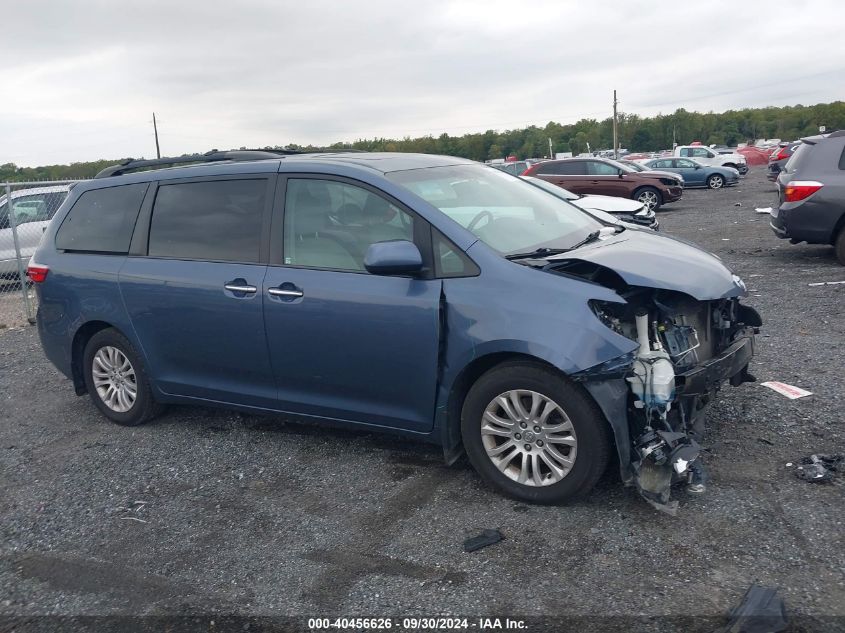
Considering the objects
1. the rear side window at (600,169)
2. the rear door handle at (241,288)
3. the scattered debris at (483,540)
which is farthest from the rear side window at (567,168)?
the scattered debris at (483,540)

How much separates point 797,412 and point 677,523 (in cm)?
173

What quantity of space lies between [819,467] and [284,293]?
3.09 metres

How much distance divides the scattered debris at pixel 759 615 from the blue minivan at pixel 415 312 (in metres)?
0.77

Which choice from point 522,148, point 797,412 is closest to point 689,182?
point 797,412

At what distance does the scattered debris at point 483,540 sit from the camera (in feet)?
12.3

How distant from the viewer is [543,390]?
3900mm

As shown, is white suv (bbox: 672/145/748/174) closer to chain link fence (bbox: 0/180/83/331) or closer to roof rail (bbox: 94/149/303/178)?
chain link fence (bbox: 0/180/83/331)

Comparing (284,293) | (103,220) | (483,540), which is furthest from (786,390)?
(103,220)

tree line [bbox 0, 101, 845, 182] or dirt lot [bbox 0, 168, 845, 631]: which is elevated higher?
tree line [bbox 0, 101, 845, 182]

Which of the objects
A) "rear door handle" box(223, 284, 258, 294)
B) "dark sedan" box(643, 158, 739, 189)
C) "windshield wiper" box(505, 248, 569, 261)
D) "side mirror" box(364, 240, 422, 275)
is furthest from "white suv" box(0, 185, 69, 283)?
"dark sedan" box(643, 158, 739, 189)

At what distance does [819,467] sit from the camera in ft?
13.6

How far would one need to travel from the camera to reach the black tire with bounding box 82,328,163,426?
5621 millimetres

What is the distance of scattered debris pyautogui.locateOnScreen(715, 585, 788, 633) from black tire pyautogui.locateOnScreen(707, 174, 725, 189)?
2963cm

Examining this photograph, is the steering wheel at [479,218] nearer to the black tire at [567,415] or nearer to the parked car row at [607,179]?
the black tire at [567,415]
